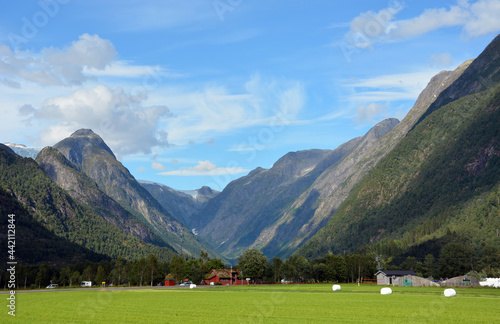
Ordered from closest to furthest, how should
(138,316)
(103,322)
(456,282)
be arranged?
(103,322), (138,316), (456,282)

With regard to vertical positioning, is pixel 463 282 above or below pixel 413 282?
below

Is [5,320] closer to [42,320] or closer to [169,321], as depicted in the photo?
[42,320]

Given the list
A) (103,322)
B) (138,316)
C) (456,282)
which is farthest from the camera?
(456,282)

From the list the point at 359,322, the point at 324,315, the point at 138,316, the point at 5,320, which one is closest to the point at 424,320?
the point at 359,322

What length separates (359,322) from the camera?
56.5 m

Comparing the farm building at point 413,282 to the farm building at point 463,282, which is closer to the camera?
the farm building at point 463,282

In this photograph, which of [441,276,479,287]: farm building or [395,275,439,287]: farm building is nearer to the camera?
[441,276,479,287]: farm building

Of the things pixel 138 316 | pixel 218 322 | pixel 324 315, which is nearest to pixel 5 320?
pixel 138 316

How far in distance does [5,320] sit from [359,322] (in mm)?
40334

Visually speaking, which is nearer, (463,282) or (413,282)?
(463,282)

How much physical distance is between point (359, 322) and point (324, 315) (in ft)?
28.7

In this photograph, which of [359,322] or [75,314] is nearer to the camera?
[359,322]

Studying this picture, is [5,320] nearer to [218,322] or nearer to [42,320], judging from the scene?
[42,320]

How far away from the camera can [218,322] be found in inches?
2200
